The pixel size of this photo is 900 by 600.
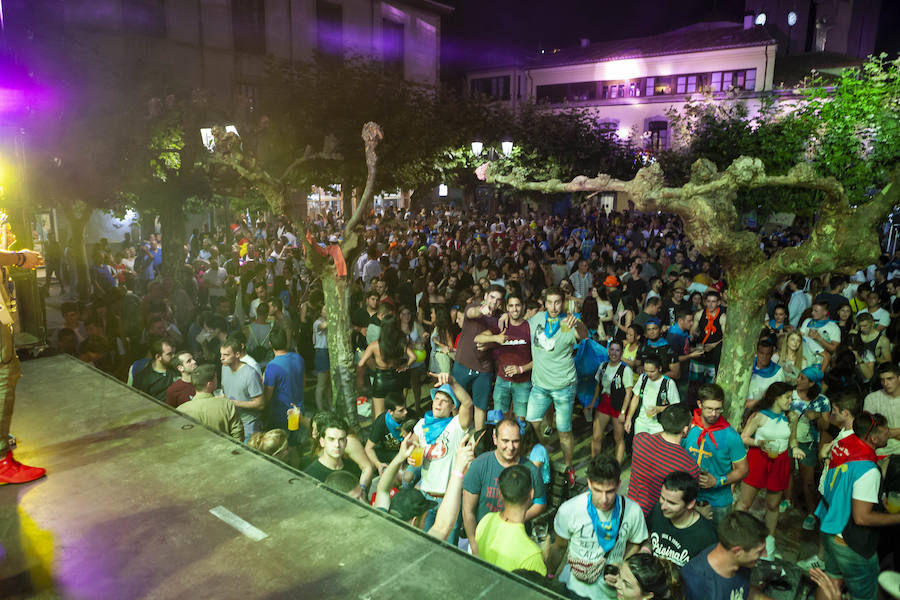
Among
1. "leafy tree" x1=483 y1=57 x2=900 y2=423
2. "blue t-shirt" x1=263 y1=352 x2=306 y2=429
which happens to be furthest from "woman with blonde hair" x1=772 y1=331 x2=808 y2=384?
"blue t-shirt" x1=263 y1=352 x2=306 y2=429

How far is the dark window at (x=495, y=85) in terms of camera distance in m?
48.0

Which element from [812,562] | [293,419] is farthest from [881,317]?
[293,419]

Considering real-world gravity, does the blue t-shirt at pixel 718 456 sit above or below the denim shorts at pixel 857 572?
above

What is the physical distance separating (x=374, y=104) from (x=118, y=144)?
7.65 meters

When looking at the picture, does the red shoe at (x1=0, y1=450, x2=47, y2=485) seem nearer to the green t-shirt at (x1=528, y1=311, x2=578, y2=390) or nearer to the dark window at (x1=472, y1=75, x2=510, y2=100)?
the green t-shirt at (x1=528, y1=311, x2=578, y2=390)

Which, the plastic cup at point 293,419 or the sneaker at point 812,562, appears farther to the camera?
the plastic cup at point 293,419

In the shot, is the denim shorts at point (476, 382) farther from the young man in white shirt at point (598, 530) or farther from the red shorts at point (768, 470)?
the young man in white shirt at point (598, 530)

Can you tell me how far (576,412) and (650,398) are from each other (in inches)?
112

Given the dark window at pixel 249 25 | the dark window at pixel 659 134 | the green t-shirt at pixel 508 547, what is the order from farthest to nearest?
the dark window at pixel 659 134 < the dark window at pixel 249 25 < the green t-shirt at pixel 508 547

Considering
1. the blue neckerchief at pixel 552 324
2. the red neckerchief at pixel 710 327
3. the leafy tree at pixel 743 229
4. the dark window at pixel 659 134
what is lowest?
the red neckerchief at pixel 710 327

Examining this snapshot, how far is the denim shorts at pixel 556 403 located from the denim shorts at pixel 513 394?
0.60 ft

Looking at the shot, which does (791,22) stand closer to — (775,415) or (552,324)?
(552,324)

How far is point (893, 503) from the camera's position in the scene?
4.44 meters

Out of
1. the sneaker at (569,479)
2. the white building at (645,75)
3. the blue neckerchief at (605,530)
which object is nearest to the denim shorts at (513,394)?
the sneaker at (569,479)
